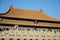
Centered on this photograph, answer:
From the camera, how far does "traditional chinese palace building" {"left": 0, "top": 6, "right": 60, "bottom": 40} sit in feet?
20.1

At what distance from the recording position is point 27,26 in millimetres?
14922

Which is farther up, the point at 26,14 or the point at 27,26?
the point at 26,14

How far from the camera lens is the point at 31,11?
19359 millimetres

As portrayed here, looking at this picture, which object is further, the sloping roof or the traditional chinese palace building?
the sloping roof

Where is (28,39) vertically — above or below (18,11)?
above

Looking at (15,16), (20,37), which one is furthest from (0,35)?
(15,16)

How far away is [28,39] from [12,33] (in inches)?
35.3

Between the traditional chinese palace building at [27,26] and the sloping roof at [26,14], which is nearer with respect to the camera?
the traditional chinese palace building at [27,26]

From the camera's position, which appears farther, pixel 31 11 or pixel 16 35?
pixel 31 11

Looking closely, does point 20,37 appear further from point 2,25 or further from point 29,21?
point 29,21

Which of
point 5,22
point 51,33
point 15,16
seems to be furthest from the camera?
point 15,16

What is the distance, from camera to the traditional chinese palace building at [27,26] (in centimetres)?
612

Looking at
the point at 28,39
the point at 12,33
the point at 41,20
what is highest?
the point at 12,33

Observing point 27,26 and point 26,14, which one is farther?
point 26,14
